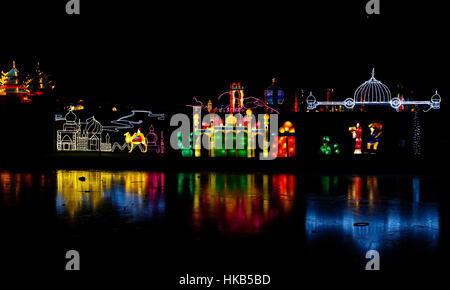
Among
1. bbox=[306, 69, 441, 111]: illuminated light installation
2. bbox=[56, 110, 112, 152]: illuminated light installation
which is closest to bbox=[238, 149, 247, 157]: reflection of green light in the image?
bbox=[306, 69, 441, 111]: illuminated light installation

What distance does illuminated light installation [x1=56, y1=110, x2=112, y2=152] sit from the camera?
32562mm

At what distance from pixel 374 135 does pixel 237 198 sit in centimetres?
1661

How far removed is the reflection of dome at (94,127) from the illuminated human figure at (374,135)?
17976mm

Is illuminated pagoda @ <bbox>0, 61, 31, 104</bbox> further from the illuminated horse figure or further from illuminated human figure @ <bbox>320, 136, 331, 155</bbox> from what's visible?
illuminated human figure @ <bbox>320, 136, 331, 155</bbox>

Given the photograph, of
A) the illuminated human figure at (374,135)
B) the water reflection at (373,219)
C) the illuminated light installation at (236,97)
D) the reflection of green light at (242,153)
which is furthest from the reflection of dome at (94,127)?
the water reflection at (373,219)

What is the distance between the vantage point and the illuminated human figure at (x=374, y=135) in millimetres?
26188

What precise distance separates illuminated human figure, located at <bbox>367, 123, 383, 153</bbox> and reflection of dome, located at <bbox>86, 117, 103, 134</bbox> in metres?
18.0

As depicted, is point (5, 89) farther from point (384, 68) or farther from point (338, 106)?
point (384, 68)

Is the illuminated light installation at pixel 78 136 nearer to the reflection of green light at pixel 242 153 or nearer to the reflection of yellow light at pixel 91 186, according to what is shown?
the reflection of green light at pixel 242 153

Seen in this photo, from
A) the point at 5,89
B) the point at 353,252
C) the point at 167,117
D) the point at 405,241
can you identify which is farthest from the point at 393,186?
the point at 5,89

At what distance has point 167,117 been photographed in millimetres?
29594

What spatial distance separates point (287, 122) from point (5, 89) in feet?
61.0

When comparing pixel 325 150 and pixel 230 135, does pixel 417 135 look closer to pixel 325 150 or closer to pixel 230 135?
pixel 325 150
